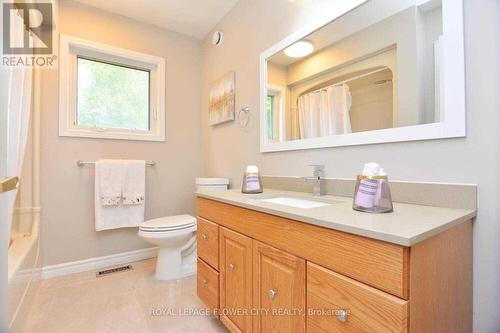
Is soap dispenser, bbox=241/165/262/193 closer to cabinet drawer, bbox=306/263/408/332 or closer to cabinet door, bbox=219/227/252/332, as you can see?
cabinet door, bbox=219/227/252/332

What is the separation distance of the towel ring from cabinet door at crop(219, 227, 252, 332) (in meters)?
0.98

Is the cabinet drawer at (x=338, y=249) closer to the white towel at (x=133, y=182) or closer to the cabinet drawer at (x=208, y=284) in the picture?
the cabinet drawer at (x=208, y=284)

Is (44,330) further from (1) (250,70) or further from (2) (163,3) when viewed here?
(2) (163,3)

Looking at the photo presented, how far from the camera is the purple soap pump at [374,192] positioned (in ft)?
2.63

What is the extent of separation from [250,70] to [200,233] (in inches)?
50.4

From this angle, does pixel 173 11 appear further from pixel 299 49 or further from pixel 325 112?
pixel 325 112

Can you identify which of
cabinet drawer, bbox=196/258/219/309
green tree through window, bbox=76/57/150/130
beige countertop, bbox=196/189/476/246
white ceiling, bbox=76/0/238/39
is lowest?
cabinet drawer, bbox=196/258/219/309

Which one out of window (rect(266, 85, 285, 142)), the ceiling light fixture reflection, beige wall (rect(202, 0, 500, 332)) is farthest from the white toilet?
the ceiling light fixture reflection

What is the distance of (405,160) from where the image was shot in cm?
99

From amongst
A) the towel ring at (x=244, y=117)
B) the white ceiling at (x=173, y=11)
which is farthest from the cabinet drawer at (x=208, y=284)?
the white ceiling at (x=173, y=11)

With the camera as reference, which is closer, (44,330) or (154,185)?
(44,330)

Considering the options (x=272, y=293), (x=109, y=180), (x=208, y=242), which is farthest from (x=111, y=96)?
(x=272, y=293)

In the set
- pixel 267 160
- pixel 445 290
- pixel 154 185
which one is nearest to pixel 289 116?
pixel 267 160

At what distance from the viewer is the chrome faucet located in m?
1.27
